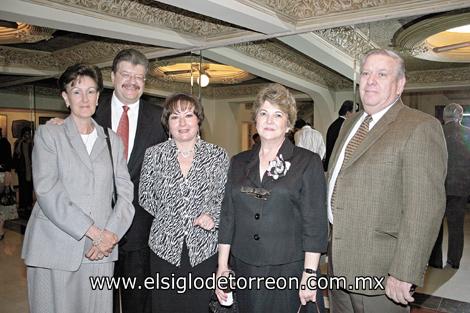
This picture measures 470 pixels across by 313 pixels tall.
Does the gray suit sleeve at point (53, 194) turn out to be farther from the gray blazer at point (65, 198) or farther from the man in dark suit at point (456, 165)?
the man in dark suit at point (456, 165)

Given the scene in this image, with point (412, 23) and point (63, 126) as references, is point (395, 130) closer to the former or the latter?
point (63, 126)

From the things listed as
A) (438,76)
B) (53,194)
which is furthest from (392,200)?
(438,76)

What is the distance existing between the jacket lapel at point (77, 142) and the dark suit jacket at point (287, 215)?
0.83 m

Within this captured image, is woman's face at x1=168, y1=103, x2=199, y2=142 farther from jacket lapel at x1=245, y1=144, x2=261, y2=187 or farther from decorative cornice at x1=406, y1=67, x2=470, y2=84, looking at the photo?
decorative cornice at x1=406, y1=67, x2=470, y2=84

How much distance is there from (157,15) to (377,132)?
11.6 feet

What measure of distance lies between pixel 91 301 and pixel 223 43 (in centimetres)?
363

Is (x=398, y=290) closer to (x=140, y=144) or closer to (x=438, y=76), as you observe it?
(x=140, y=144)

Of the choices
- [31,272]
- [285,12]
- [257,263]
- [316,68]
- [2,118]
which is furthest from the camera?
[2,118]

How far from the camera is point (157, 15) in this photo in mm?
4582

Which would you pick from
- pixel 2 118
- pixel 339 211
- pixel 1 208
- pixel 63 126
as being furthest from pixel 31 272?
pixel 2 118

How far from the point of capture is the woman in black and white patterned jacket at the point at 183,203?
2129mm

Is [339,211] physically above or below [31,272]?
above

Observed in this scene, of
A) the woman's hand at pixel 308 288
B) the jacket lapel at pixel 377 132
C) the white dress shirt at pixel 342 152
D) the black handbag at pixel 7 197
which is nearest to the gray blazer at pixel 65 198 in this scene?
the woman's hand at pixel 308 288

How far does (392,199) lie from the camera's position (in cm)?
175
